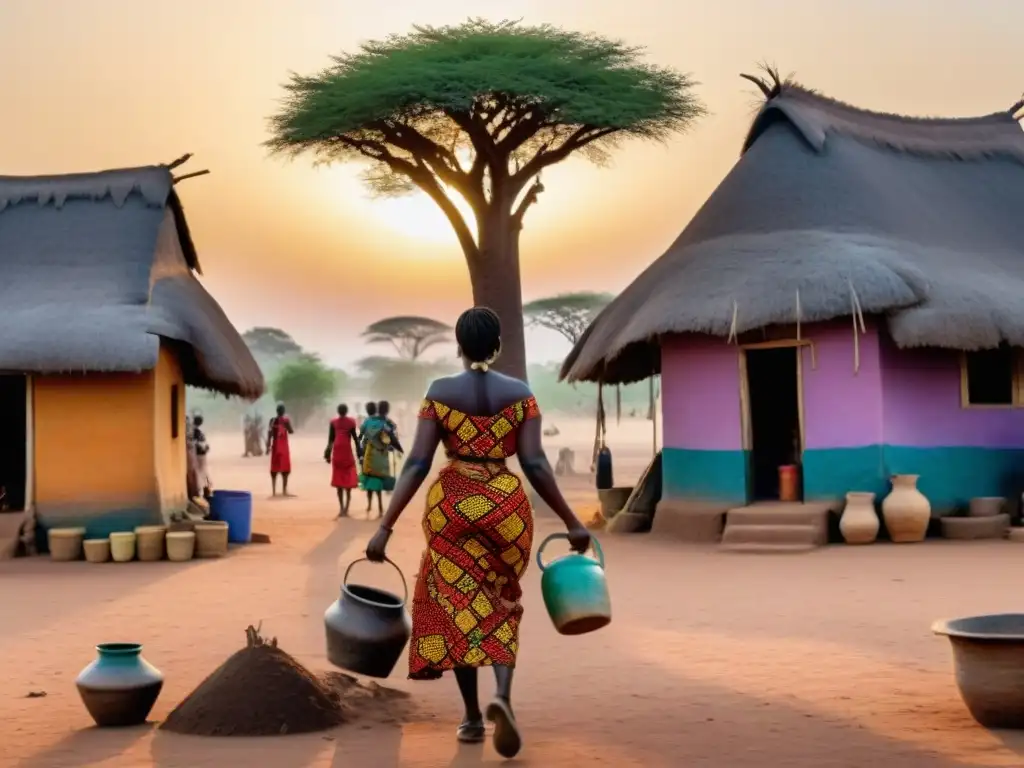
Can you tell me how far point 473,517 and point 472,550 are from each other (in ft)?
0.46

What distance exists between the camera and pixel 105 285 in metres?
16.0

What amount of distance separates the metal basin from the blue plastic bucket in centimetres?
1124

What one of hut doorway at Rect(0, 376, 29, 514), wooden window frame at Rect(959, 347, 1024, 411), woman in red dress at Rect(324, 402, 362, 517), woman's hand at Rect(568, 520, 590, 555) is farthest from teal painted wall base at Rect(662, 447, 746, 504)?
woman's hand at Rect(568, 520, 590, 555)

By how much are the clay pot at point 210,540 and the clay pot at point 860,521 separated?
623cm

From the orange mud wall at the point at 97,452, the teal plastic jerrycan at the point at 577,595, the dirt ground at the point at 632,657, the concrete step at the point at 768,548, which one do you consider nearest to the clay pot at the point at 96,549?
the dirt ground at the point at 632,657

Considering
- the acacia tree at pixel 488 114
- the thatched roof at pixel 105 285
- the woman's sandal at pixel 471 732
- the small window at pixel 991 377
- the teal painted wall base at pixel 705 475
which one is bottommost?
the woman's sandal at pixel 471 732

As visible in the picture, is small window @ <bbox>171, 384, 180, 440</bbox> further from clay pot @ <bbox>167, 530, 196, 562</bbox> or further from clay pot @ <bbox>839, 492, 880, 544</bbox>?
clay pot @ <bbox>839, 492, 880, 544</bbox>

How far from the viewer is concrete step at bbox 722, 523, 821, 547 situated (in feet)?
48.0

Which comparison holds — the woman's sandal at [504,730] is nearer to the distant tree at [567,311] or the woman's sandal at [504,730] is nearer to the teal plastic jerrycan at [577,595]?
the teal plastic jerrycan at [577,595]

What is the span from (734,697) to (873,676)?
0.90 m

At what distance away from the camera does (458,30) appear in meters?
22.1

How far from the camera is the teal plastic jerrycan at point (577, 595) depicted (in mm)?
5789

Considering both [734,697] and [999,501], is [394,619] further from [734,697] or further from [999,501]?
[999,501]

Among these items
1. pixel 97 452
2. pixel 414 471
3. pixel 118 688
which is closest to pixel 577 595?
pixel 414 471
